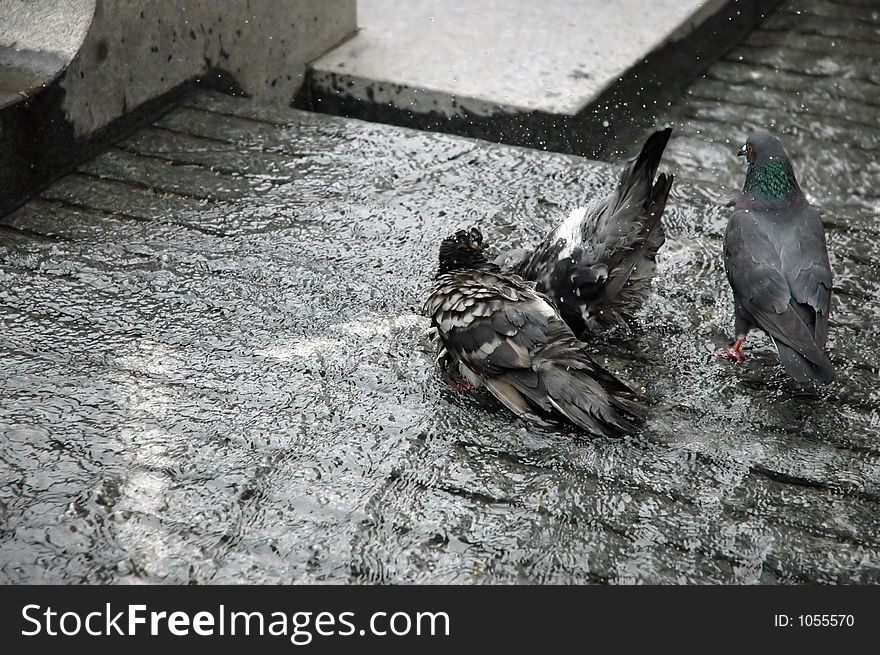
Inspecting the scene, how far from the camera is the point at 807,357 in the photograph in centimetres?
381

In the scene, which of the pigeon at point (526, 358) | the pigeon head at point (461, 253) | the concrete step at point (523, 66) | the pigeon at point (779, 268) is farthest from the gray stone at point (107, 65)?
the pigeon at point (779, 268)

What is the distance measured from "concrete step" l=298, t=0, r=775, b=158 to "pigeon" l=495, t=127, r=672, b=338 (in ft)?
7.98

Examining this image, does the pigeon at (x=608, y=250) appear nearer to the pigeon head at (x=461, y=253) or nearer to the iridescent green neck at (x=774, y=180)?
the pigeon head at (x=461, y=253)

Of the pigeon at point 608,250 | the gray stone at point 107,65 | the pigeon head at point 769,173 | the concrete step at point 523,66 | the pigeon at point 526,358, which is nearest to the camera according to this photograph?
the pigeon at point 526,358

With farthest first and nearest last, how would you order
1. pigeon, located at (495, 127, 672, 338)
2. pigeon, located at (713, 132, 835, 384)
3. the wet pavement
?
pigeon, located at (495, 127, 672, 338), pigeon, located at (713, 132, 835, 384), the wet pavement

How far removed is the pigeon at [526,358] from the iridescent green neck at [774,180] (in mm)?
1225

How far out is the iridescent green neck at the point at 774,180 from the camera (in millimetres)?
4473

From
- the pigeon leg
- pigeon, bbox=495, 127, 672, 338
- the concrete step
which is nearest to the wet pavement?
the pigeon leg

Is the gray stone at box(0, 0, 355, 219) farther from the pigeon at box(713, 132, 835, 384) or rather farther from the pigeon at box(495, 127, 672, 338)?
the pigeon at box(713, 132, 835, 384)

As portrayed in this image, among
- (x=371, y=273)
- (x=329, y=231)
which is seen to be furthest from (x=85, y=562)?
(x=329, y=231)

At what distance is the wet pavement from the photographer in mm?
3250

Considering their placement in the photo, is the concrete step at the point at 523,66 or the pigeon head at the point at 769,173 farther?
the concrete step at the point at 523,66

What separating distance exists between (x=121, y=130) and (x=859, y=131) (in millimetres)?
5006

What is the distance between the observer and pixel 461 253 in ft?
14.0
